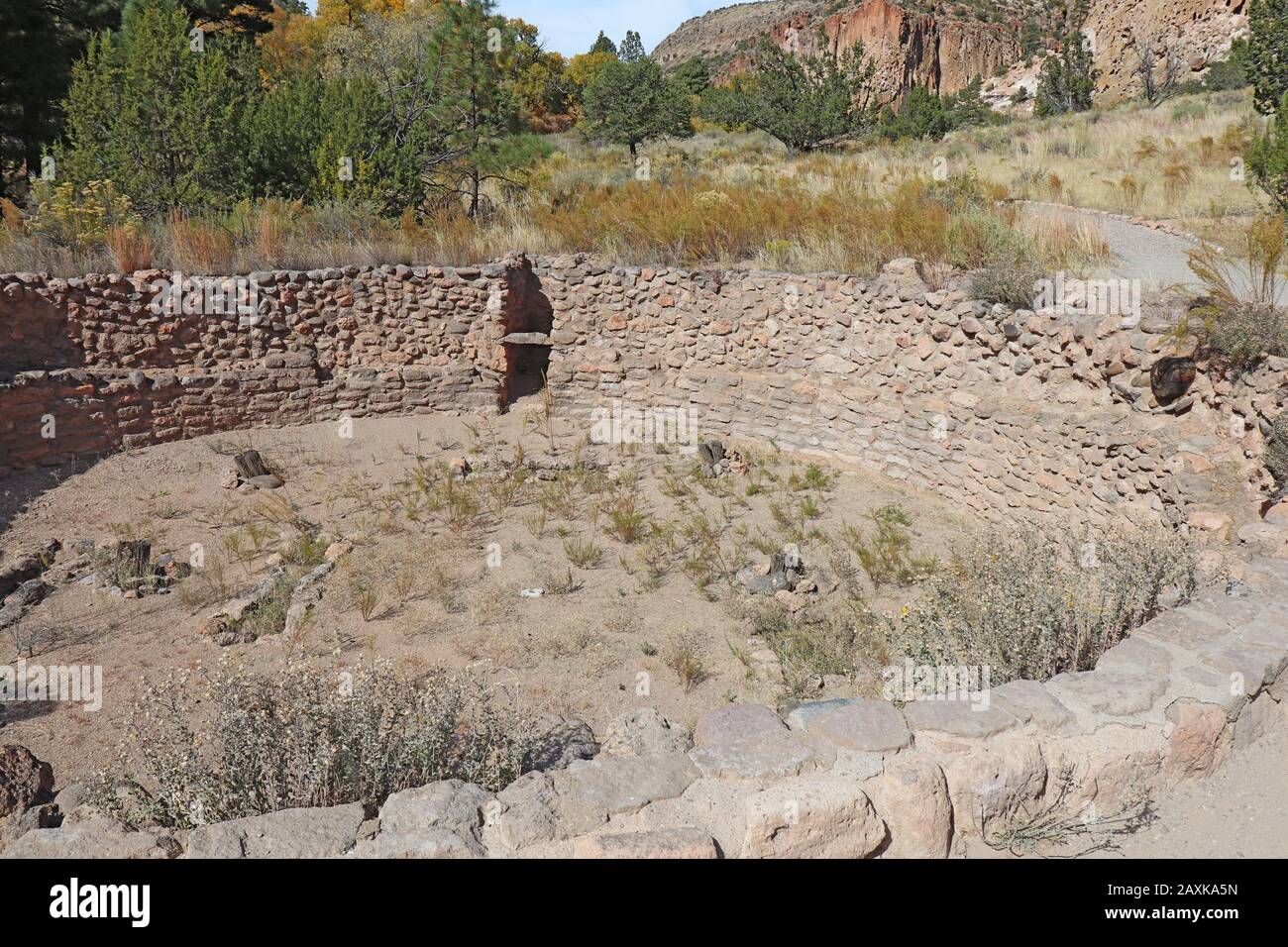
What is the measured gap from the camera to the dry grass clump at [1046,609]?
12.7 ft

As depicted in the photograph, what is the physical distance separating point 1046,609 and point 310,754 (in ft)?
10.7

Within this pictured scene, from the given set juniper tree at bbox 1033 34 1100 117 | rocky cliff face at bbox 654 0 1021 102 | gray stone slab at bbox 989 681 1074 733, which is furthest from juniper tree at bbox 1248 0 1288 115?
rocky cliff face at bbox 654 0 1021 102

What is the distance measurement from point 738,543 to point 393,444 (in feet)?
15.6

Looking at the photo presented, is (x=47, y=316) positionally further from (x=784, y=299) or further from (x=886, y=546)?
(x=886, y=546)

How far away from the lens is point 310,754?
3229 mm

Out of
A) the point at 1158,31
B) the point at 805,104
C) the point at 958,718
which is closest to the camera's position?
the point at 958,718

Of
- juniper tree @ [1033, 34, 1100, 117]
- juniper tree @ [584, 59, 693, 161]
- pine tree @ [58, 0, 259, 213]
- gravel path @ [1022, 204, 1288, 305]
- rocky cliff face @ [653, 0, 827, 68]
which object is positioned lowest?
gravel path @ [1022, 204, 1288, 305]

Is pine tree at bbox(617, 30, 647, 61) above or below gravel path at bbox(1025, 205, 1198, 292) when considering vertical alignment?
above

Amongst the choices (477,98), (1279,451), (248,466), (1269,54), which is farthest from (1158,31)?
(248,466)

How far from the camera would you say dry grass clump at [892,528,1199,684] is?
3873 mm

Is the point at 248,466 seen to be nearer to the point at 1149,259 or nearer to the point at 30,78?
the point at 1149,259

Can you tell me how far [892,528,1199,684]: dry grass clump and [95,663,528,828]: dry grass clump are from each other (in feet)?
7.21

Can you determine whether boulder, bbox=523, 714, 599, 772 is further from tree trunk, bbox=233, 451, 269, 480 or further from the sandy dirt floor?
tree trunk, bbox=233, 451, 269, 480

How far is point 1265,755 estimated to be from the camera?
3332mm
